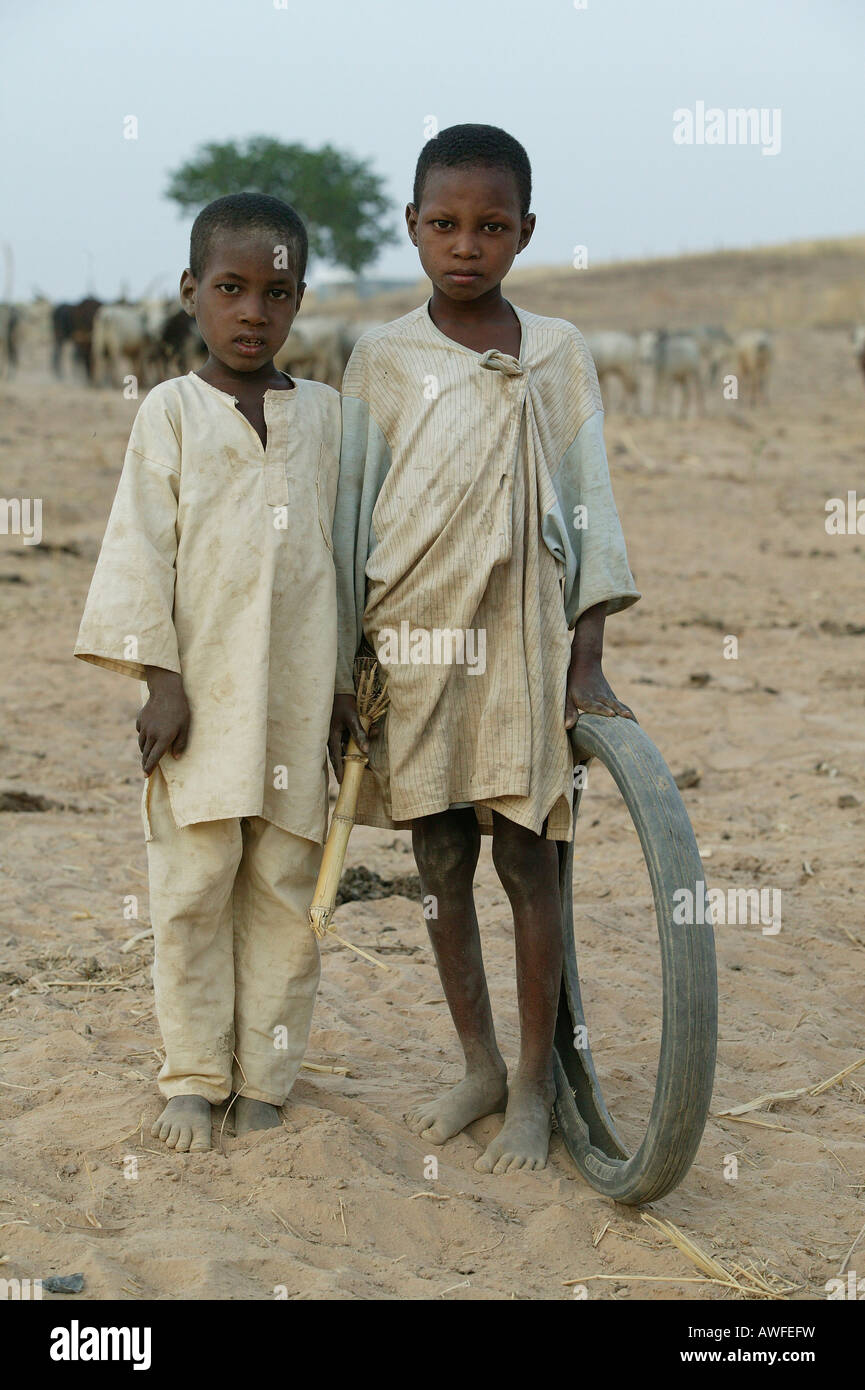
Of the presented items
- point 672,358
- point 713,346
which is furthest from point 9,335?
point 713,346

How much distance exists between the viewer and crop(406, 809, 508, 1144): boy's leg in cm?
259

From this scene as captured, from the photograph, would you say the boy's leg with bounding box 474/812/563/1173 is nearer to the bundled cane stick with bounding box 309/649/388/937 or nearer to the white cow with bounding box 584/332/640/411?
the bundled cane stick with bounding box 309/649/388/937

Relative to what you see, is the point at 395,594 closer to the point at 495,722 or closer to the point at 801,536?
the point at 495,722

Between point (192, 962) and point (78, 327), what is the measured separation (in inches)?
708

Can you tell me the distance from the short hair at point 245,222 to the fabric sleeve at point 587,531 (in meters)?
0.61

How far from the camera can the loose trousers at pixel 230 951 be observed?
7.97ft

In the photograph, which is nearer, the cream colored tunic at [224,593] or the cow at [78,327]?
the cream colored tunic at [224,593]

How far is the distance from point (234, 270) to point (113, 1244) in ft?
5.36

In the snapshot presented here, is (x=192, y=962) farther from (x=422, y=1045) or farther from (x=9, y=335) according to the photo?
(x=9, y=335)

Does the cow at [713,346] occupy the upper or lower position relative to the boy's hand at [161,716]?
upper

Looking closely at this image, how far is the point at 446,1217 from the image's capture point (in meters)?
2.34

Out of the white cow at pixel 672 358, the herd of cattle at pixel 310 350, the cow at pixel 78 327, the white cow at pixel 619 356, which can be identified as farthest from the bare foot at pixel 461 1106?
the cow at pixel 78 327

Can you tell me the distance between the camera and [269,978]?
101 inches

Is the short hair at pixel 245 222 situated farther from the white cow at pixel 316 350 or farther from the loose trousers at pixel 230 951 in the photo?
the white cow at pixel 316 350
